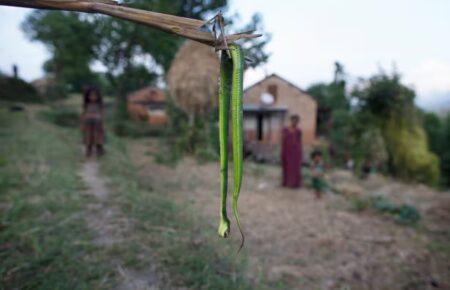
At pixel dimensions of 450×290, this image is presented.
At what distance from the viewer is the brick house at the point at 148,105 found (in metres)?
22.4

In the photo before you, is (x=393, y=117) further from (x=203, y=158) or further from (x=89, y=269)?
(x=89, y=269)

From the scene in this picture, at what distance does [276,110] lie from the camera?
14.7 m

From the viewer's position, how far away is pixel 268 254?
3.02 m

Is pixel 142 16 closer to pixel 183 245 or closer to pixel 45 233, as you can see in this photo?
pixel 183 245

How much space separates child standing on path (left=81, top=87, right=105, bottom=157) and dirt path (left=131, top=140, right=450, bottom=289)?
1.02 metres

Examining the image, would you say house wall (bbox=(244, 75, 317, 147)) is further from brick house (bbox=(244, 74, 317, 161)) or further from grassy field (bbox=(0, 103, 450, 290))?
grassy field (bbox=(0, 103, 450, 290))

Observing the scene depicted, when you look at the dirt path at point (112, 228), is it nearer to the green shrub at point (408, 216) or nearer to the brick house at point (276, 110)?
the green shrub at point (408, 216)

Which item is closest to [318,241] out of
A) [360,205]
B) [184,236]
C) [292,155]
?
[184,236]

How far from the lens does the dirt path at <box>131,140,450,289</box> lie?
2.73 meters

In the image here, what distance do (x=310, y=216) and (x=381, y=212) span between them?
4.01 ft

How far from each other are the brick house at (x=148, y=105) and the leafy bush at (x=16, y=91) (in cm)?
564

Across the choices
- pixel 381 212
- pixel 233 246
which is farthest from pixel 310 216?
pixel 233 246

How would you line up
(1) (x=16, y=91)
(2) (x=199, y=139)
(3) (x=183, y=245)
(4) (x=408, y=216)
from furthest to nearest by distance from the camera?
1. (1) (x=16, y=91)
2. (2) (x=199, y=139)
3. (4) (x=408, y=216)
4. (3) (x=183, y=245)

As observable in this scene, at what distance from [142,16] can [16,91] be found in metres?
18.3
